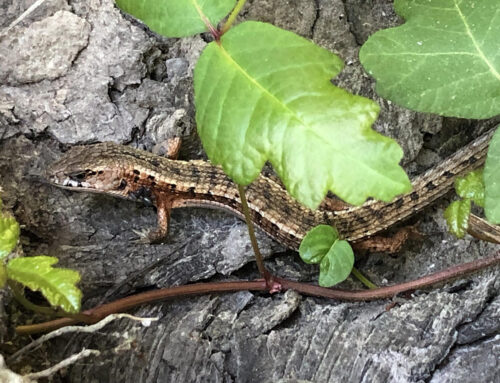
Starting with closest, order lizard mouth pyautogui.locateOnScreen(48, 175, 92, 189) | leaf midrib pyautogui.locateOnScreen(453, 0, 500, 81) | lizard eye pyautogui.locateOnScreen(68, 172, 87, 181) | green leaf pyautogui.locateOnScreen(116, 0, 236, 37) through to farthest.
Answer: green leaf pyautogui.locateOnScreen(116, 0, 236, 37), leaf midrib pyautogui.locateOnScreen(453, 0, 500, 81), lizard mouth pyautogui.locateOnScreen(48, 175, 92, 189), lizard eye pyautogui.locateOnScreen(68, 172, 87, 181)

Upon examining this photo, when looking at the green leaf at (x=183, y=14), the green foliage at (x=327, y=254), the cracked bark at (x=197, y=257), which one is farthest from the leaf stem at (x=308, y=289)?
the green leaf at (x=183, y=14)

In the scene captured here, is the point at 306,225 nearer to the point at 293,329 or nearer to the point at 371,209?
the point at 371,209

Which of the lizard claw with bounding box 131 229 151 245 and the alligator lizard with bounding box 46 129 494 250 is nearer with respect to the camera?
the lizard claw with bounding box 131 229 151 245

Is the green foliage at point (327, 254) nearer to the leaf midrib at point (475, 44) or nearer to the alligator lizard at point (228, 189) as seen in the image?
the alligator lizard at point (228, 189)

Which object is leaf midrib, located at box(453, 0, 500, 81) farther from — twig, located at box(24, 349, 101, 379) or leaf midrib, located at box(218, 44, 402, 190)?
twig, located at box(24, 349, 101, 379)

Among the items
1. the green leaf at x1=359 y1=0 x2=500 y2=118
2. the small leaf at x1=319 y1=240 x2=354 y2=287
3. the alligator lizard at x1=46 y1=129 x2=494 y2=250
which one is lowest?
the alligator lizard at x1=46 y1=129 x2=494 y2=250

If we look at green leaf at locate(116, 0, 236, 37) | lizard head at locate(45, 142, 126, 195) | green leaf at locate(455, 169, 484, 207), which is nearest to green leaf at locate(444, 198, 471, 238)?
green leaf at locate(455, 169, 484, 207)

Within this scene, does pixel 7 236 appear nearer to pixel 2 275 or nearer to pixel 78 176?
pixel 2 275

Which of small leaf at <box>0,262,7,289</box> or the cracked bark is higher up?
small leaf at <box>0,262,7,289</box>
